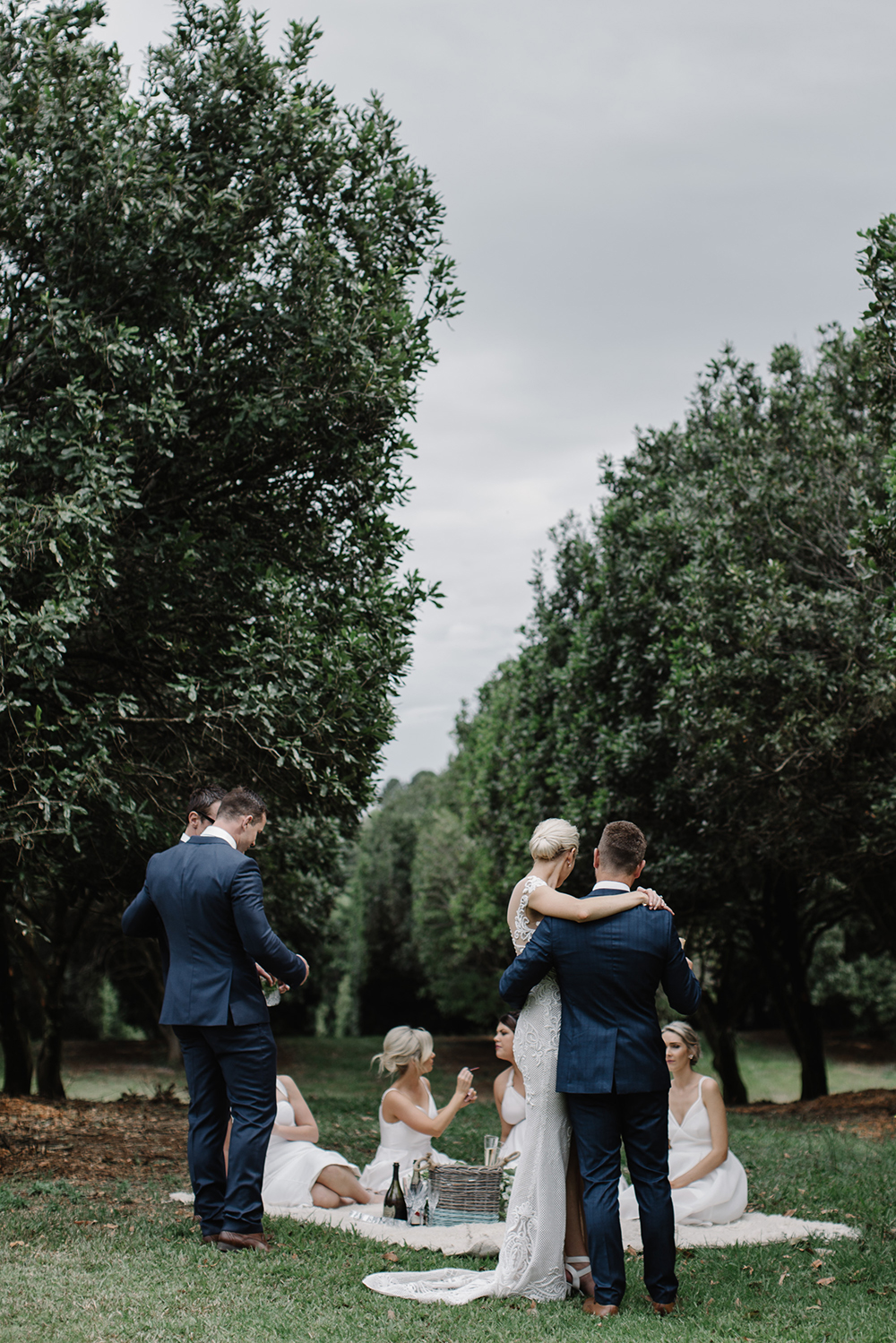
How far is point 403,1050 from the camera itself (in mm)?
7910

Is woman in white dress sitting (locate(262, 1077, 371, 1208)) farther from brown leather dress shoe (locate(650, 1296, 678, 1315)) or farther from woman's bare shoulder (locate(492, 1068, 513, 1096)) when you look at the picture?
brown leather dress shoe (locate(650, 1296, 678, 1315))

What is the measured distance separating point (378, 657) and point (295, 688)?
111 cm

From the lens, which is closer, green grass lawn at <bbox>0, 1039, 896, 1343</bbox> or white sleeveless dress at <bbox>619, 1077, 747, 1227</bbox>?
green grass lawn at <bbox>0, 1039, 896, 1343</bbox>

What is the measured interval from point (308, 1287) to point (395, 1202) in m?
2.05

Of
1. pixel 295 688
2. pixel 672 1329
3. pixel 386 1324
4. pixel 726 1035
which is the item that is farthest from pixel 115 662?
pixel 726 1035

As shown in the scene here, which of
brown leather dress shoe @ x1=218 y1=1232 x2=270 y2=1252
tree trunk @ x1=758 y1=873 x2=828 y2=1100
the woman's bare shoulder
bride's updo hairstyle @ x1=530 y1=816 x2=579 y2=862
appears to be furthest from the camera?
tree trunk @ x1=758 y1=873 x2=828 y2=1100

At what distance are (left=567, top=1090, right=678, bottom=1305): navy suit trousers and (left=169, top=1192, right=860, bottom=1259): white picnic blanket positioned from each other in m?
1.32

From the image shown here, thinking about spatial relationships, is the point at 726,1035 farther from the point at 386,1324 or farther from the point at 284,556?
the point at 386,1324

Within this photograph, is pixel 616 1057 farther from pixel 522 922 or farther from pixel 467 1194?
pixel 467 1194

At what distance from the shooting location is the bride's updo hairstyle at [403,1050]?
7.89 meters

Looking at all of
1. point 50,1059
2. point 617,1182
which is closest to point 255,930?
point 617,1182

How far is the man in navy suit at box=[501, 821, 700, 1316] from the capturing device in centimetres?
525

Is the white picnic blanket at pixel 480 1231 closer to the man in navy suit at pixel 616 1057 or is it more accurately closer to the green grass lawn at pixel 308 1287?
the green grass lawn at pixel 308 1287

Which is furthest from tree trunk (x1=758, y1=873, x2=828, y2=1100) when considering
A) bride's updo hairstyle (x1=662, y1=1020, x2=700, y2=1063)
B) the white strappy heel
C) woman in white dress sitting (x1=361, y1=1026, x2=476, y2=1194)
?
the white strappy heel
